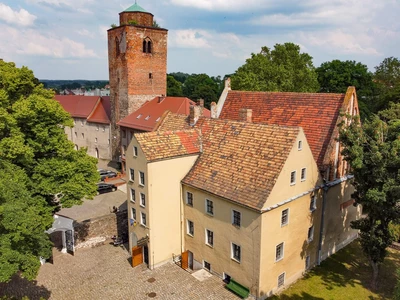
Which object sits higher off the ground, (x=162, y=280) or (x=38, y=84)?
(x=38, y=84)

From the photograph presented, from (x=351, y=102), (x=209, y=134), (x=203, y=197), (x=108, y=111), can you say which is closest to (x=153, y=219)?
(x=203, y=197)

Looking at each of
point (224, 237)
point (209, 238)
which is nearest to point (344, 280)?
point (224, 237)

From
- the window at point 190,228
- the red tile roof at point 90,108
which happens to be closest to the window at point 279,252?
the window at point 190,228

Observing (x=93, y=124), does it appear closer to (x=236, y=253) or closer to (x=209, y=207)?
(x=209, y=207)

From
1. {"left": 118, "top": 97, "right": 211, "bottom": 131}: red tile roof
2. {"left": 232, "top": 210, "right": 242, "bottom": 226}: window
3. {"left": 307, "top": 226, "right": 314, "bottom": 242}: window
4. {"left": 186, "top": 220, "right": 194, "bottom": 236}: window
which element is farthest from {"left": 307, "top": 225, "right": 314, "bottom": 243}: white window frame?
{"left": 118, "top": 97, "right": 211, "bottom": 131}: red tile roof

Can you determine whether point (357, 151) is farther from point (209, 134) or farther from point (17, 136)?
point (17, 136)

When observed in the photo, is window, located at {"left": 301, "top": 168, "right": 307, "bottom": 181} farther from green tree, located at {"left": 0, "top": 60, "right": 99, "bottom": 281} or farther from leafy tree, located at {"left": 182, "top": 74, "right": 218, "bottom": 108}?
leafy tree, located at {"left": 182, "top": 74, "right": 218, "bottom": 108}
